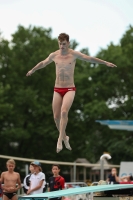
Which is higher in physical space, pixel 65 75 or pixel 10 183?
pixel 65 75

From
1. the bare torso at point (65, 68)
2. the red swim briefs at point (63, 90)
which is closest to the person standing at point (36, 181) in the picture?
the red swim briefs at point (63, 90)

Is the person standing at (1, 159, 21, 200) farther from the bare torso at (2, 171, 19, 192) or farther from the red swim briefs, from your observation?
the red swim briefs

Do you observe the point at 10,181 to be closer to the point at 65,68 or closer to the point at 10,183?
the point at 10,183

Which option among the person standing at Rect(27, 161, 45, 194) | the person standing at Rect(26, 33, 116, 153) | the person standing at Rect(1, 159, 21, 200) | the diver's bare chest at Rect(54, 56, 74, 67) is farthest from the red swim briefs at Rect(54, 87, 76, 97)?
the person standing at Rect(27, 161, 45, 194)

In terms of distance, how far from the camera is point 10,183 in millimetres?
15000

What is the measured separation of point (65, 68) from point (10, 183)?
13.2 ft

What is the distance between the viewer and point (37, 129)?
55.6 m

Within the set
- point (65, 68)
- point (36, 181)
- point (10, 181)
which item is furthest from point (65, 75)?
point (36, 181)

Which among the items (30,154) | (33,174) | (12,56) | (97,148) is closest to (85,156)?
(97,148)

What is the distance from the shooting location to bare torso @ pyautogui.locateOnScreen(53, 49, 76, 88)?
12227 mm

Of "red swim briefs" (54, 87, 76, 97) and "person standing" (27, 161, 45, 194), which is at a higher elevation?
"red swim briefs" (54, 87, 76, 97)

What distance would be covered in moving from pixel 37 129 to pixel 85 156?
6692mm

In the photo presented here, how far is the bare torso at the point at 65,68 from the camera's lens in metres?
12.2

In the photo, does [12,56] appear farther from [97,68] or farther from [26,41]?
[97,68]
